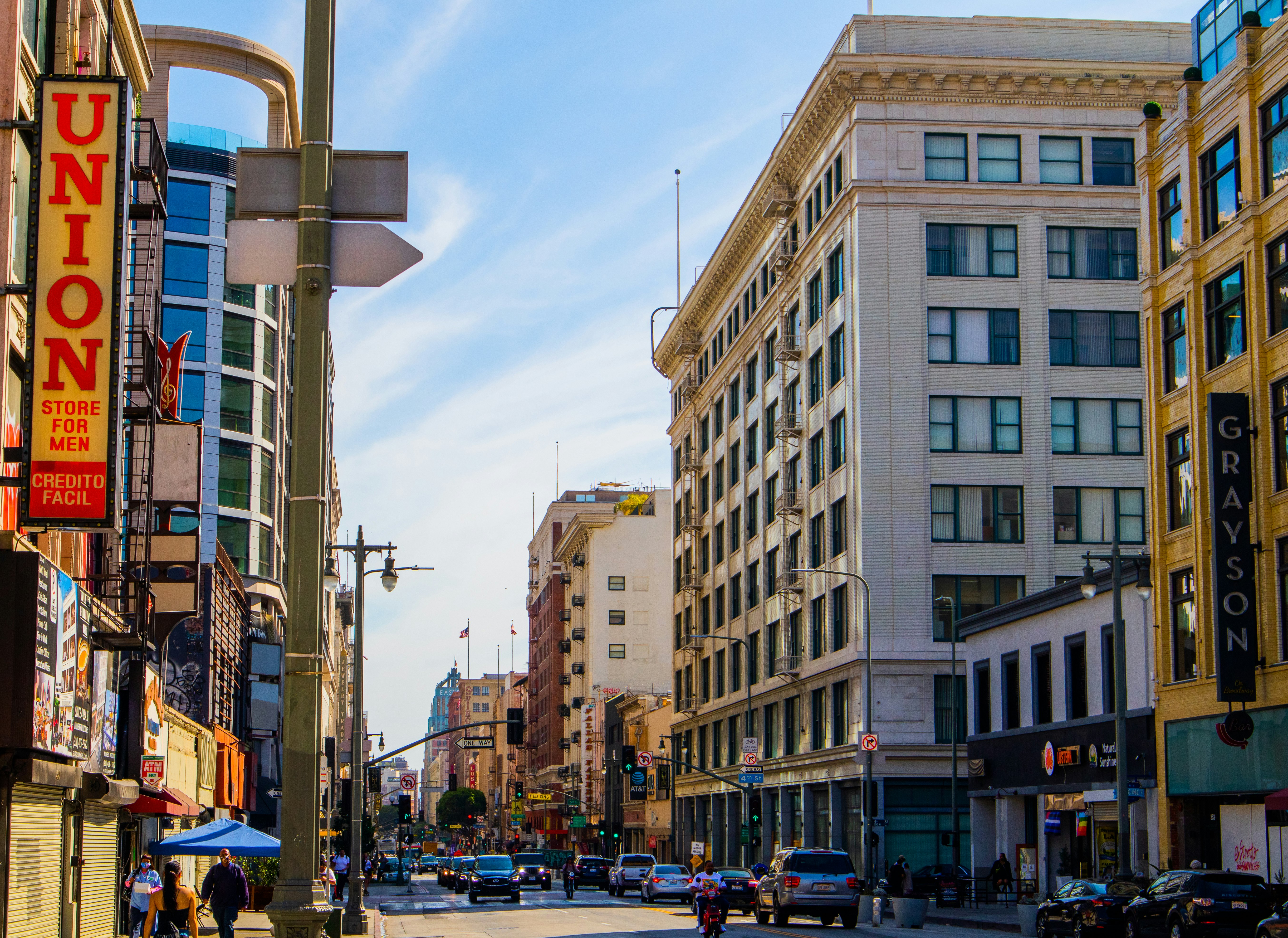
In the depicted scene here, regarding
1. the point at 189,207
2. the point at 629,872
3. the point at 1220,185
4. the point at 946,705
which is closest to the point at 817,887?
the point at 1220,185

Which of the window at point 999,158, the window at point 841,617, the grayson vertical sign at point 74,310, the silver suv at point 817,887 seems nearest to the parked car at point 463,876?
the window at point 841,617

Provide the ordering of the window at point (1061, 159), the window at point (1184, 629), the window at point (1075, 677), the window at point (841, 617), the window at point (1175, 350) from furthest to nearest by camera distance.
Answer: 1. the window at point (1061, 159)
2. the window at point (841, 617)
3. the window at point (1075, 677)
4. the window at point (1175, 350)
5. the window at point (1184, 629)

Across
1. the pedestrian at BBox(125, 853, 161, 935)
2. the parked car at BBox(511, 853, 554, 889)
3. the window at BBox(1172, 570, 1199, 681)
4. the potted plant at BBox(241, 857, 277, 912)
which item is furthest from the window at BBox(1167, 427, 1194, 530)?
the parked car at BBox(511, 853, 554, 889)

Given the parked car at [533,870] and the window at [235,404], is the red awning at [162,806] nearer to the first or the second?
the window at [235,404]

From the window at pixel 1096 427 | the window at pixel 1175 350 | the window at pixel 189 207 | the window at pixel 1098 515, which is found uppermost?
the window at pixel 189 207

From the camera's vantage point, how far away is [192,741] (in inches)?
1732

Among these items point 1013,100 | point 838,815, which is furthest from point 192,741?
point 1013,100

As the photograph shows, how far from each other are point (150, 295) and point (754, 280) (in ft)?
189

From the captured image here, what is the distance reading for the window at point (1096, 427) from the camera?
65.6 meters

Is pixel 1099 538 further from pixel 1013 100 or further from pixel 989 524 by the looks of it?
pixel 1013 100

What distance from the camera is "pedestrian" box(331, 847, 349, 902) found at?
48.7m

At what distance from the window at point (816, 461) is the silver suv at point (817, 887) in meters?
30.7

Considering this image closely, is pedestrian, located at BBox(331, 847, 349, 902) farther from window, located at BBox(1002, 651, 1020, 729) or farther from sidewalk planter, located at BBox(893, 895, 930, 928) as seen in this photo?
window, located at BBox(1002, 651, 1020, 729)

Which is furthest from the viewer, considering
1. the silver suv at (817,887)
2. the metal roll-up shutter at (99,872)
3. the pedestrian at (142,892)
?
the silver suv at (817,887)
